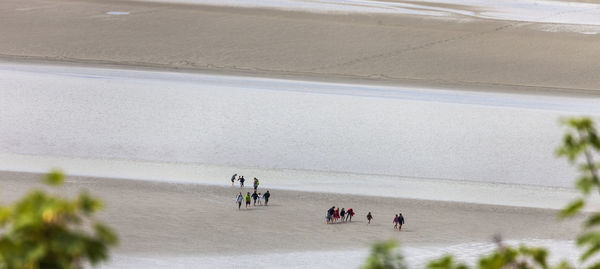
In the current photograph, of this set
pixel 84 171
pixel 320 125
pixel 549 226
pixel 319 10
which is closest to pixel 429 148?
pixel 320 125

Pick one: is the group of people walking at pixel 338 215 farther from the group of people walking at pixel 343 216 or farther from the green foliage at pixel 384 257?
the green foliage at pixel 384 257

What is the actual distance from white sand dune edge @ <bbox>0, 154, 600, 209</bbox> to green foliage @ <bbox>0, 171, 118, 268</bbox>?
14.0 meters

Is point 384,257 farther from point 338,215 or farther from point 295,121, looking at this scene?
point 295,121

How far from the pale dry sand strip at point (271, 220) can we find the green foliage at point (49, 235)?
10.7 m

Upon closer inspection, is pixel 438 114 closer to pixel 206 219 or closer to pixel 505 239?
pixel 505 239

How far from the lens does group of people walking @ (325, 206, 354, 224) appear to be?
14922mm

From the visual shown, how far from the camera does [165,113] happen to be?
2036 centimetres

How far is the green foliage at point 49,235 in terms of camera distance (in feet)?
7.86

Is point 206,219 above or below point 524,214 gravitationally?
below

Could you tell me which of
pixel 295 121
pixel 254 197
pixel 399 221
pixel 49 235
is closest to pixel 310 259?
pixel 399 221

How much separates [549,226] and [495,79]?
10.7 meters

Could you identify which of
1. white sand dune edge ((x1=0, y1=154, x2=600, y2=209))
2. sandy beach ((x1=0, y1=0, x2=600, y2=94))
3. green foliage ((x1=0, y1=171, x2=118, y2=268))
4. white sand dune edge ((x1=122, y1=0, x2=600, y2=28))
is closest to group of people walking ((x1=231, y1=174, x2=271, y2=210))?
white sand dune edge ((x1=0, y1=154, x2=600, y2=209))

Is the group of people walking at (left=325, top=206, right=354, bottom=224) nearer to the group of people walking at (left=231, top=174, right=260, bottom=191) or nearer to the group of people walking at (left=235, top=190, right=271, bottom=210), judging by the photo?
the group of people walking at (left=235, top=190, right=271, bottom=210)

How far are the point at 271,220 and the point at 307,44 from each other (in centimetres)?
1380
